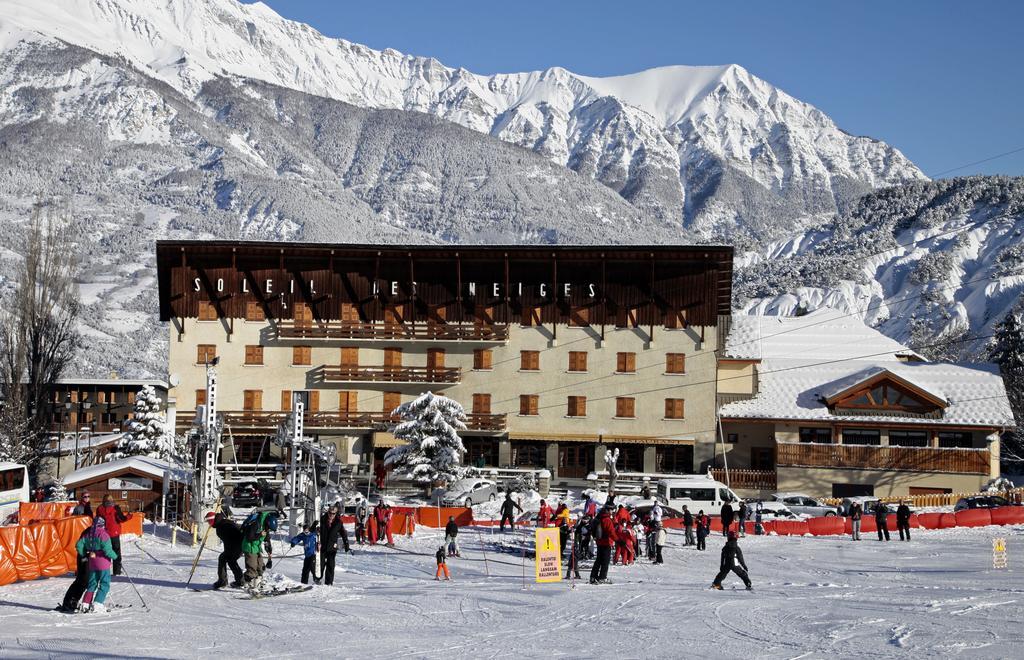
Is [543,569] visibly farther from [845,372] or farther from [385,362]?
[845,372]

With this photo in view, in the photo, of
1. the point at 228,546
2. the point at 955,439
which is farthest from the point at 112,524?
the point at 955,439

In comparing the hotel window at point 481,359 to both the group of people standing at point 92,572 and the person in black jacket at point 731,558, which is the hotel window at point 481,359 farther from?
the group of people standing at point 92,572

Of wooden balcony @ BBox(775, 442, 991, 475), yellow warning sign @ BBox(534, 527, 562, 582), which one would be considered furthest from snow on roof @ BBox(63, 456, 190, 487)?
wooden balcony @ BBox(775, 442, 991, 475)

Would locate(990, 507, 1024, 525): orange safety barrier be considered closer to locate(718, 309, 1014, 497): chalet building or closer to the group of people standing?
locate(718, 309, 1014, 497): chalet building

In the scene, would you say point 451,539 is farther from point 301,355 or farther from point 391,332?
point 301,355

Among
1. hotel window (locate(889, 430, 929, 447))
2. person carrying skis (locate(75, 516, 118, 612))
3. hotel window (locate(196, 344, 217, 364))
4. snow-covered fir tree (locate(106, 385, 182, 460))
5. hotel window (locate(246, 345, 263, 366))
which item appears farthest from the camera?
A: hotel window (locate(246, 345, 263, 366))

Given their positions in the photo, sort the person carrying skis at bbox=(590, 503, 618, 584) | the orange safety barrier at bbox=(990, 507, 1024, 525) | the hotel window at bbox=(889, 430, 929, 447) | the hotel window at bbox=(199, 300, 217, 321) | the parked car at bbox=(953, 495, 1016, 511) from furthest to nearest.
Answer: the hotel window at bbox=(199, 300, 217, 321) → the hotel window at bbox=(889, 430, 929, 447) → the parked car at bbox=(953, 495, 1016, 511) → the orange safety barrier at bbox=(990, 507, 1024, 525) → the person carrying skis at bbox=(590, 503, 618, 584)

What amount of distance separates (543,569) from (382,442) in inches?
1497

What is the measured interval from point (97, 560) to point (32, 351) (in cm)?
4768

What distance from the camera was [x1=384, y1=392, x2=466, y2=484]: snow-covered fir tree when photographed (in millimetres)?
57906

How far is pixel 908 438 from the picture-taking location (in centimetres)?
6488

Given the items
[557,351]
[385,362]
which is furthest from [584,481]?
[385,362]

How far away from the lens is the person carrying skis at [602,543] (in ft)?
94.7

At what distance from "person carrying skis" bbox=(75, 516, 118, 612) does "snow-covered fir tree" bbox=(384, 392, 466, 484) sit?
3395 cm
